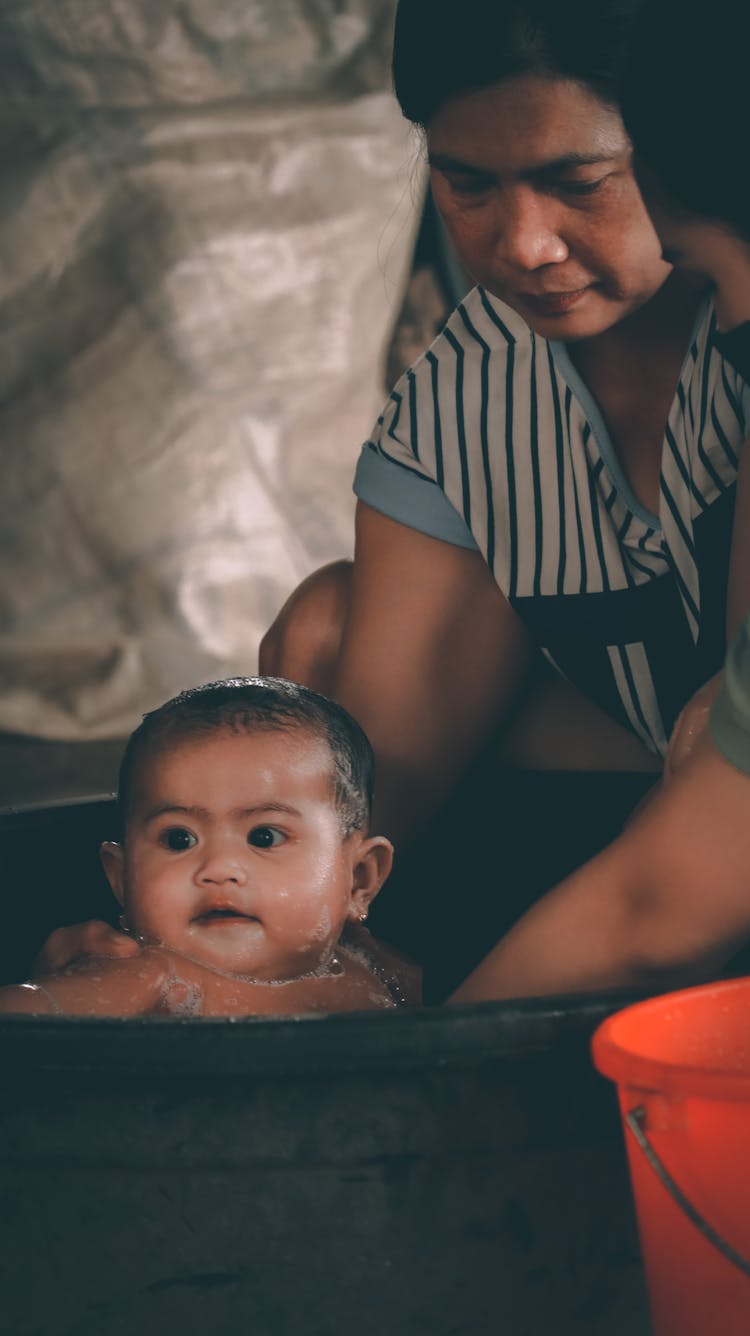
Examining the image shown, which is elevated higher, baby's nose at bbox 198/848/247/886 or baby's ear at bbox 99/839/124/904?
baby's nose at bbox 198/848/247/886

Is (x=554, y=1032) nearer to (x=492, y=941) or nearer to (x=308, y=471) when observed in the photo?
(x=492, y=941)

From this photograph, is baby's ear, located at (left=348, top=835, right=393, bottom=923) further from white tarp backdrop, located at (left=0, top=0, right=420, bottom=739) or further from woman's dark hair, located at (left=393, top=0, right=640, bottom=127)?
white tarp backdrop, located at (left=0, top=0, right=420, bottom=739)

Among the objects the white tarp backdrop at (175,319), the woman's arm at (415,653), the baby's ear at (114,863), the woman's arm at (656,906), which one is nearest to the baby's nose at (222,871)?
the baby's ear at (114,863)

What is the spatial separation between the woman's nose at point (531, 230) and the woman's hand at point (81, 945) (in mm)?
544

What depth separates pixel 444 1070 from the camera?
2.54ft

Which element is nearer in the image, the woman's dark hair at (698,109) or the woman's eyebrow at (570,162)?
the woman's dark hair at (698,109)

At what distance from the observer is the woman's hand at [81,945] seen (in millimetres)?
1082

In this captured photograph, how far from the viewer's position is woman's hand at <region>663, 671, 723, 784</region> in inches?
39.4

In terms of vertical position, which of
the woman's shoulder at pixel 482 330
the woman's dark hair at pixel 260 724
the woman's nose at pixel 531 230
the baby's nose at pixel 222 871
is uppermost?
the woman's nose at pixel 531 230

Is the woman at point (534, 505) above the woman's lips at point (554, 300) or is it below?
below

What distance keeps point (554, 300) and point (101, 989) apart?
1.89 feet

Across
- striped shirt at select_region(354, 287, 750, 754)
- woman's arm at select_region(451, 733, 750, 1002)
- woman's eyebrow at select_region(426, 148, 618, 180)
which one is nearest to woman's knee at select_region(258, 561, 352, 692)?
striped shirt at select_region(354, 287, 750, 754)

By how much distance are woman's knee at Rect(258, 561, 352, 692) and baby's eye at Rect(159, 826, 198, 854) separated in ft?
1.43

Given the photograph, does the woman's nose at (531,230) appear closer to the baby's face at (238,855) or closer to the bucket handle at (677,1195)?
the baby's face at (238,855)
